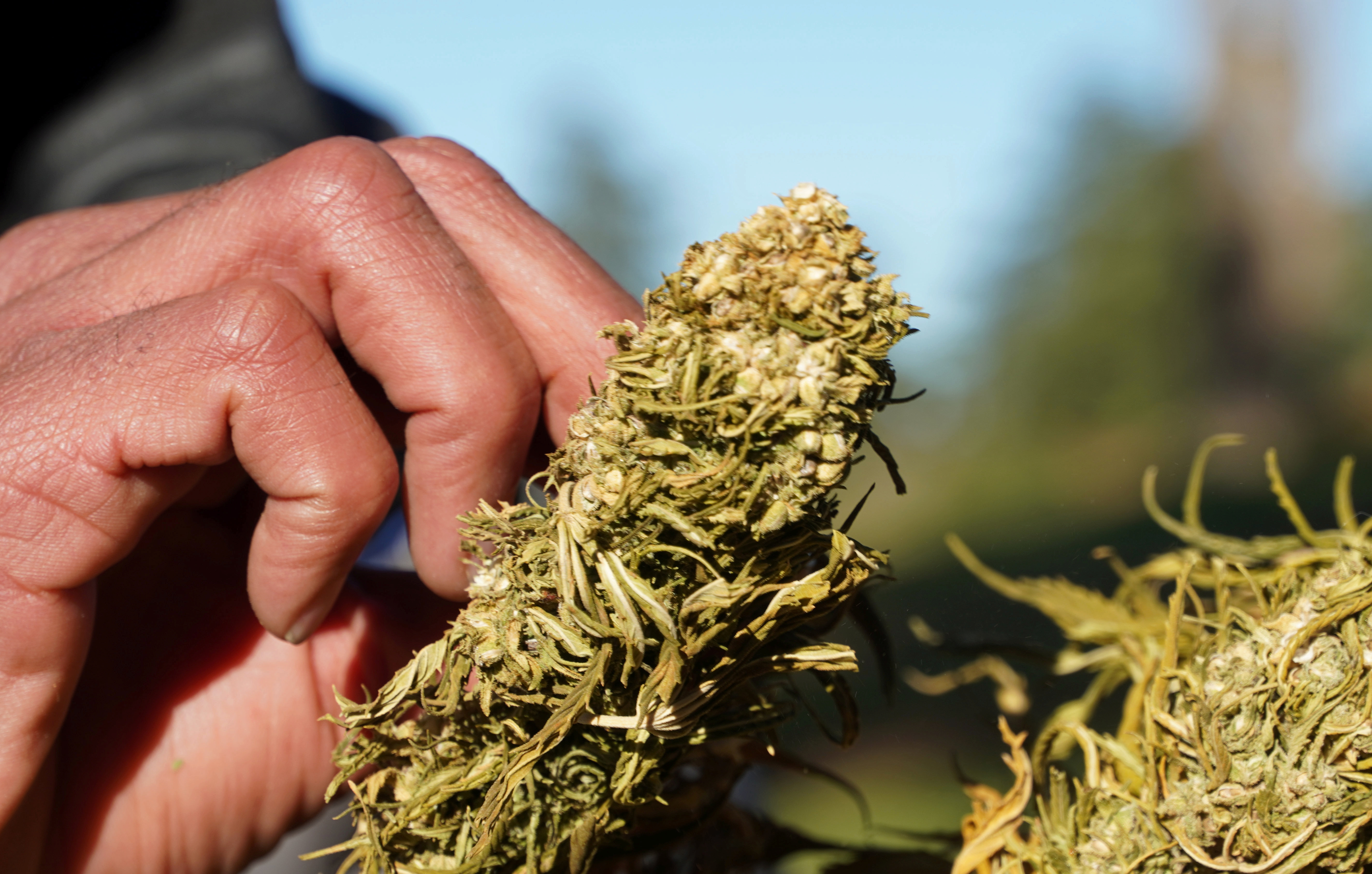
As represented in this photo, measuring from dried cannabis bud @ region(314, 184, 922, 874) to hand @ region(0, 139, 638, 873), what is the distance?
225mm

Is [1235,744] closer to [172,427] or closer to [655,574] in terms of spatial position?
[655,574]

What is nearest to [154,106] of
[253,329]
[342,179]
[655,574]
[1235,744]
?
[342,179]

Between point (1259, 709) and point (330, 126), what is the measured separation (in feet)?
7.25

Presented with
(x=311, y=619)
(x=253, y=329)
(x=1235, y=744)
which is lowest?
(x=311, y=619)

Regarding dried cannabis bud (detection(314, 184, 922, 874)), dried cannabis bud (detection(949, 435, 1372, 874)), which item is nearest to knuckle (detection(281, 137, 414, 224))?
dried cannabis bud (detection(314, 184, 922, 874))

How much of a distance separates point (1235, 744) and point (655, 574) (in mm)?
484

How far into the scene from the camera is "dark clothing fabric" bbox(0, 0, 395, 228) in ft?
6.97

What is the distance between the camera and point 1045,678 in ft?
3.77

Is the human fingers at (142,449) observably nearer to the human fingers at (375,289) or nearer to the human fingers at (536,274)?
the human fingers at (375,289)

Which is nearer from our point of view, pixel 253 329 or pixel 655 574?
pixel 655 574

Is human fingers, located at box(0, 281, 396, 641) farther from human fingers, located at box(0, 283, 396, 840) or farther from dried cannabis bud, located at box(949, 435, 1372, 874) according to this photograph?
dried cannabis bud, located at box(949, 435, 1372, 874)

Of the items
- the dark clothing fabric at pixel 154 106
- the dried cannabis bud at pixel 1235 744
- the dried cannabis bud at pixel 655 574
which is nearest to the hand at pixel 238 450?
the dried cannabis bud at pixel 655 574

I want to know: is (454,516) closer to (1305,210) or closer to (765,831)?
(765,831)

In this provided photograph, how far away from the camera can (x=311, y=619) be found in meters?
0.97
